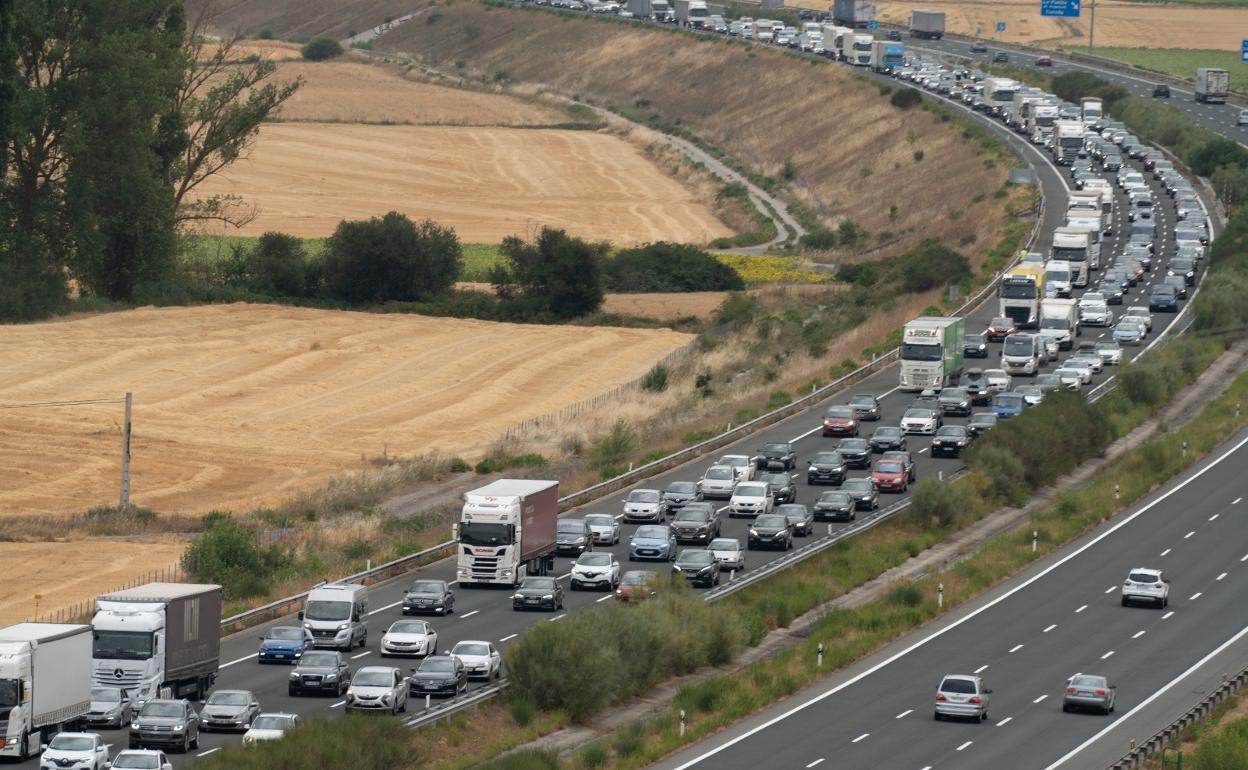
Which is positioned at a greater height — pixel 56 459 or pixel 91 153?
pixel 91 153

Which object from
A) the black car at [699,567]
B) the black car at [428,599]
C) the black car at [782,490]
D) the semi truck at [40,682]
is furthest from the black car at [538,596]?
the black car at [782,490]

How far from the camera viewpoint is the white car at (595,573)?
61406 millimetres

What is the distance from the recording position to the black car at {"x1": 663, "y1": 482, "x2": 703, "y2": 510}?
73.4m

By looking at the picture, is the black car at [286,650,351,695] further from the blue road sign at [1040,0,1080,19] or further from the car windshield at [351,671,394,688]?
the blue road sign at [1040,0,1080,19]

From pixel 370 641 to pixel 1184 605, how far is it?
24825 millimetres

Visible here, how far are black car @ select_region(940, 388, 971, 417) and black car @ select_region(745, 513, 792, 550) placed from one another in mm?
21857

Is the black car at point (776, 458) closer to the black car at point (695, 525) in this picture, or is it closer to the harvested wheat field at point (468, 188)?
the black car at point (695, 525)

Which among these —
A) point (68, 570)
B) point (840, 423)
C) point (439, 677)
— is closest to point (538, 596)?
point (439, 677)

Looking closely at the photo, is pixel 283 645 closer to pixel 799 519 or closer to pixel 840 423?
pixel 799 519

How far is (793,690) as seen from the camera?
5328 cm

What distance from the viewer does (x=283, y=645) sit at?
174ft

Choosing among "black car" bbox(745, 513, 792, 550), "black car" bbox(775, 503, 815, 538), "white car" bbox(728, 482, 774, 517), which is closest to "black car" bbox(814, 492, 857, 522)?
"black car" bbox(775, 503, 815, 538)

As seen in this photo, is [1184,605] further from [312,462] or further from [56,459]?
[56,459]

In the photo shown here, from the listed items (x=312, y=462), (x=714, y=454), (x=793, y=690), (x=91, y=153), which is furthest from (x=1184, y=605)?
(x=91, y=153)
